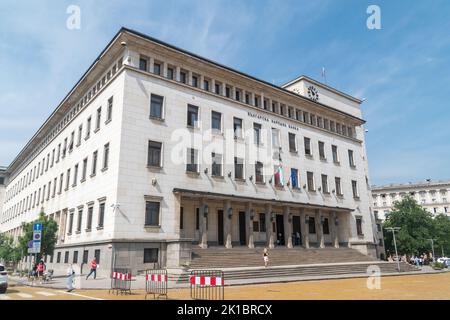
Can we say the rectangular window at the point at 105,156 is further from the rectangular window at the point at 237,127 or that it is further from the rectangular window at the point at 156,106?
the rectangular window at the point at 237,127

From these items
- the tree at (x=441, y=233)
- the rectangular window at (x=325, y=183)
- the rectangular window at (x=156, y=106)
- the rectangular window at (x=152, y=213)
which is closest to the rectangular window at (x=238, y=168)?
the rectangular window at (x=156, y=106)

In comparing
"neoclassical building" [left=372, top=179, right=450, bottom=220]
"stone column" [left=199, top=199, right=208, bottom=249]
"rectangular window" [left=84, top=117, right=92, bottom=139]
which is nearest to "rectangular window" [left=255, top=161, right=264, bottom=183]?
"stone column" [left=199, top=199, right=208, bottom=249]

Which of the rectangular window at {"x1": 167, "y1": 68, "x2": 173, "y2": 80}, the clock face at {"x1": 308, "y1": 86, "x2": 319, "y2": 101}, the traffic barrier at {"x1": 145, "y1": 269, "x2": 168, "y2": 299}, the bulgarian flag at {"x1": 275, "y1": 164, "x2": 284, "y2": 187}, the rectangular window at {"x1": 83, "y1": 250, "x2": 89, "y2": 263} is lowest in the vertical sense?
the traffic barrier at {"x1": 145, "y1": 269, "x2": 168, "y2": 299}

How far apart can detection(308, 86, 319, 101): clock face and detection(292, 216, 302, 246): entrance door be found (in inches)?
685

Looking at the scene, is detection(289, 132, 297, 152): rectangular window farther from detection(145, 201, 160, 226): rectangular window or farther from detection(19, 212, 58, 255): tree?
detection(19, 212, 58, 255): tree

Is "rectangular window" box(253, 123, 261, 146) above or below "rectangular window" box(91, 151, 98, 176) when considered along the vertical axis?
above

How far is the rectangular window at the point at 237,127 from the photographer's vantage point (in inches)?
1317

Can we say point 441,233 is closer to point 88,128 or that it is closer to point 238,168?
point 238,168

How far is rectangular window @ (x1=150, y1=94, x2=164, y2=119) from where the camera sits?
28.5 m

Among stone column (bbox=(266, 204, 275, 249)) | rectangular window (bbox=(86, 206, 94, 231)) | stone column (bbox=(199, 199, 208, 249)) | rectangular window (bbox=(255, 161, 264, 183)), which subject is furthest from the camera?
rectangular window (bbox=(255, 161, 264, 183))

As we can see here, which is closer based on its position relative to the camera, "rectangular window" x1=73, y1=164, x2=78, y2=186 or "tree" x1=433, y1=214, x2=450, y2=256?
"rectangular window" x1=73, y1=164, x2=78, y2=186

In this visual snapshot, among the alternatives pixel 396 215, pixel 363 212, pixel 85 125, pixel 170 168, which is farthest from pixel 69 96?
pixel 396 215

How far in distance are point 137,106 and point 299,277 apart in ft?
58.8
